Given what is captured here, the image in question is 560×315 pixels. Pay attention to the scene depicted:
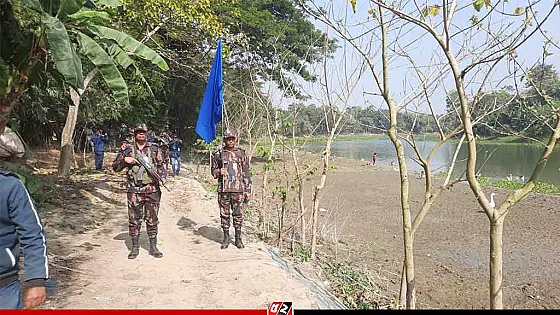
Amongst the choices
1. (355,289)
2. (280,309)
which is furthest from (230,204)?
(280,309)

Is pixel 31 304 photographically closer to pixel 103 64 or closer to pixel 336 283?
pixel 103 64

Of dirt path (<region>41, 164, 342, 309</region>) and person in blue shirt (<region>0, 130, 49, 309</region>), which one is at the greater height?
person in blue shirt (<region>0, 130, 49, 309</region>)

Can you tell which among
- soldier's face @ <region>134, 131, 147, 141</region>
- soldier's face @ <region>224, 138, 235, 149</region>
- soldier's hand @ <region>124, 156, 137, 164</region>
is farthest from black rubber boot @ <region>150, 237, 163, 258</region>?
soldier's face @ <region>224, 138, 235, 149</region>

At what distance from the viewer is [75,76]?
3.41m

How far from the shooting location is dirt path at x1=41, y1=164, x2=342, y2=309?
4.32 meters

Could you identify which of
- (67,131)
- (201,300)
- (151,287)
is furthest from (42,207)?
(201,300)

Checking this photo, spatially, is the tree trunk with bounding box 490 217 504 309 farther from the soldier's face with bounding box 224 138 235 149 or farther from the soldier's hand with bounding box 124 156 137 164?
the soldier's hand with bounding box 124 156 137 164

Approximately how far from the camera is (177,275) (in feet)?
16.7

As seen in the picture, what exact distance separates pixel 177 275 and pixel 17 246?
2.99 metres

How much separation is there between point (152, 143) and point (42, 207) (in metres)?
4.01

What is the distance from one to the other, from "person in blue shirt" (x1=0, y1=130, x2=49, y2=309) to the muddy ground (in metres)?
5.45

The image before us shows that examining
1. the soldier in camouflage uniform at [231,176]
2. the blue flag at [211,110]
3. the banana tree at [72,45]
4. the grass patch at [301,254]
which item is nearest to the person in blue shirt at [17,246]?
the banana tree at [72,45]

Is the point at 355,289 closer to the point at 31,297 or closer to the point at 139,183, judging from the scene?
the point at 139,183

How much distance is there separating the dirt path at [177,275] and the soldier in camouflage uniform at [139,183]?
50 centimetres
